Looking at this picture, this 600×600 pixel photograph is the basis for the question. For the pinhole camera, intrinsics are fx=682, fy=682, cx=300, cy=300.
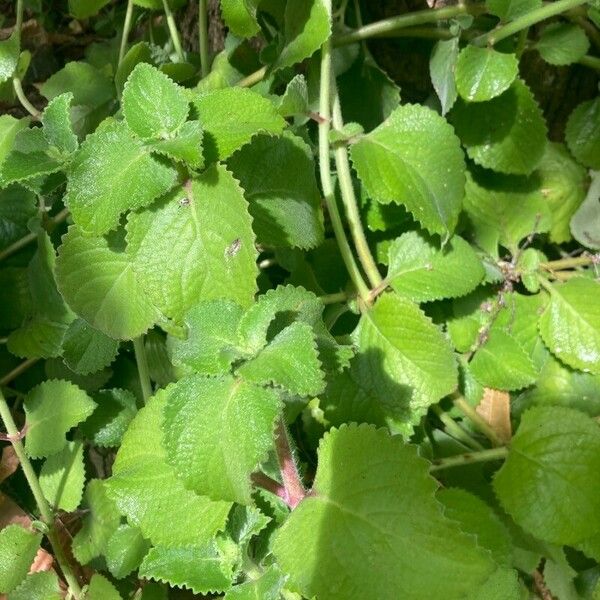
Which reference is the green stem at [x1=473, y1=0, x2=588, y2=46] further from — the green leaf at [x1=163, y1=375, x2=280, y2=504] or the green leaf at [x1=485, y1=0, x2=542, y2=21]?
the green leaf at [x1=163, y1=375, x2=280, y2=504]

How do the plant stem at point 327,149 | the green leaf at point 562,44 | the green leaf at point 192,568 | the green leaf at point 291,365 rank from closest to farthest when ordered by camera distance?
the green leaf at point 291,365 < the green leaf at point 192,568 < the plant stem at point 327,149 < the green leaf at point 562,44

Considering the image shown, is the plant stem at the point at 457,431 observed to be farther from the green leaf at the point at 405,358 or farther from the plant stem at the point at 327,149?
the plant stem at the point at 327,149

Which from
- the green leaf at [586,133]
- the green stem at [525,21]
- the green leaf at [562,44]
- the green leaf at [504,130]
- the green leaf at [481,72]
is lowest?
the green leaf at [586,133]

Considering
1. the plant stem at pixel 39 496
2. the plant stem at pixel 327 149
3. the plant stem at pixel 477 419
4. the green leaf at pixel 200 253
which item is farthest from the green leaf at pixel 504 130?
the plant stem at pixel 39 496

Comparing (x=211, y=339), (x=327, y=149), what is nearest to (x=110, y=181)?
(x=211, y=339)

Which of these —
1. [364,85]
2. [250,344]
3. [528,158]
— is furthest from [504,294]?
[250,344]

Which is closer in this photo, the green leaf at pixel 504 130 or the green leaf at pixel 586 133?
the green leaf at pixel 504 130

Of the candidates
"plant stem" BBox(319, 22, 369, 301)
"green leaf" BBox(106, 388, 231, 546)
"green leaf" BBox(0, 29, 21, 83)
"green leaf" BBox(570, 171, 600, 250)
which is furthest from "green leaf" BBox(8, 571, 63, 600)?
"green leaf" BBox(570, 171, 600, 250)
